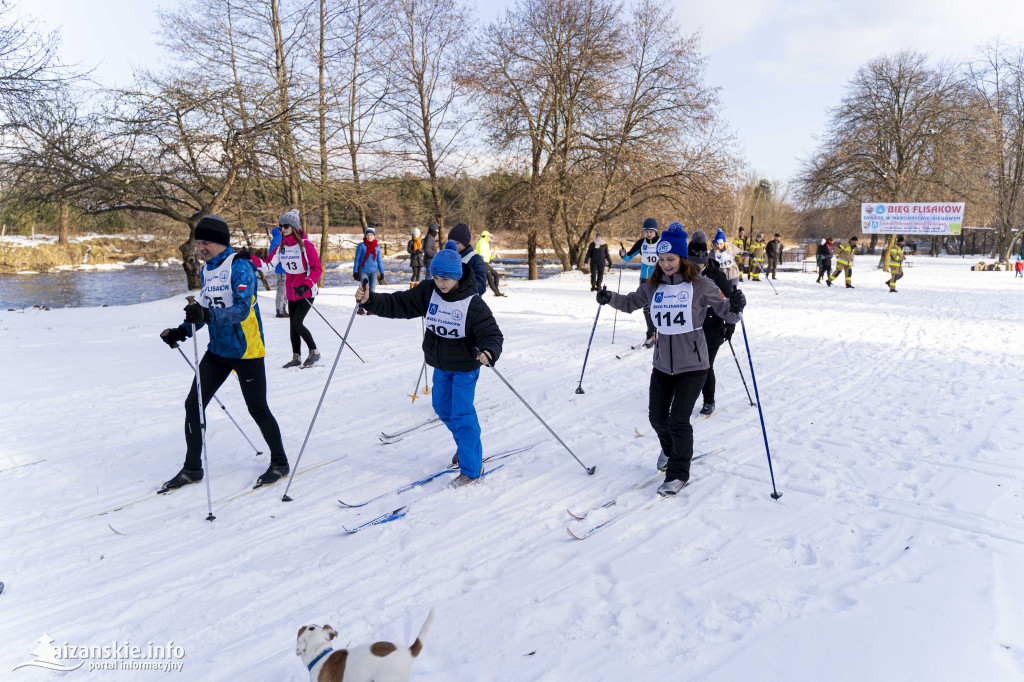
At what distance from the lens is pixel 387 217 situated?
19.1m

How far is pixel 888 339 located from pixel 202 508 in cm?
1047

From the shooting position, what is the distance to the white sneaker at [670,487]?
12.8 feet

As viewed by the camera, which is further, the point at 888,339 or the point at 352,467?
the point at 888,339

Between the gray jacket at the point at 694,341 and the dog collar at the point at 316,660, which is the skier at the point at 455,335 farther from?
the dog collar at the point at 316,660

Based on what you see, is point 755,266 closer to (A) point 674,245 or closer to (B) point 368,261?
(B) point 368,261

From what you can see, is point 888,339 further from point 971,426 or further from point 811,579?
point 811,579

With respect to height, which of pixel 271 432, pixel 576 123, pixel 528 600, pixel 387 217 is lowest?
pixel 528 600

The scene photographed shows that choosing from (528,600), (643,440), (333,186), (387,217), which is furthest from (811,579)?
(387,217)

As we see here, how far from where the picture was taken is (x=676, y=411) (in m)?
3.88

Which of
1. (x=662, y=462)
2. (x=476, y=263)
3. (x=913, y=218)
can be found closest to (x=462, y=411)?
(x=662, y=462)

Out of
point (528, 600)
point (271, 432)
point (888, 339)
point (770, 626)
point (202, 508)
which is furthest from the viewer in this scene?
point (888, 339)

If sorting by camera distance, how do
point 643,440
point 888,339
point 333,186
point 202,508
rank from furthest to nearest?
point 333,186 < point 888,339 < point 643,440 < point 202,508

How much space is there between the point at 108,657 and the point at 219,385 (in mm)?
1889

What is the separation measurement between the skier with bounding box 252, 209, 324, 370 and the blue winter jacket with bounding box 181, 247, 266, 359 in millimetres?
2994
